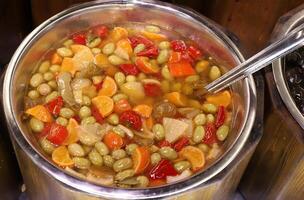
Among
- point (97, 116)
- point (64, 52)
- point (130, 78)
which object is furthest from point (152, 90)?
point (64, 52)

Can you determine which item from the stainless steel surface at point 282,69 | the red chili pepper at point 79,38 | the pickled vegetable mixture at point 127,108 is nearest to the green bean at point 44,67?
the pickled vegetable mixture at point 127,108

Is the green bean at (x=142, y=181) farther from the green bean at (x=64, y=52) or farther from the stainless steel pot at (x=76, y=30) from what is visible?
the green bean at (x=64, y=52)

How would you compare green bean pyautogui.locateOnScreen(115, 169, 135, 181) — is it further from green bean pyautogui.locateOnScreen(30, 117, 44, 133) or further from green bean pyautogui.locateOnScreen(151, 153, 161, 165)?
green bean pyautogui.locateOnScreen(30, 117, 44, 133)

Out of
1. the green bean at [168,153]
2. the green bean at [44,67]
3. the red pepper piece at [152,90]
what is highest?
the red pepper piece at [152,90]

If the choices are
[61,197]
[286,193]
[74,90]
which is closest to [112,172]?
[61,197]

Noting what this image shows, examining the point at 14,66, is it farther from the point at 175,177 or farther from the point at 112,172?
the point at 175,177

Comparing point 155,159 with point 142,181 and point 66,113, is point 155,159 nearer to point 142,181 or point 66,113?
point 142,181
